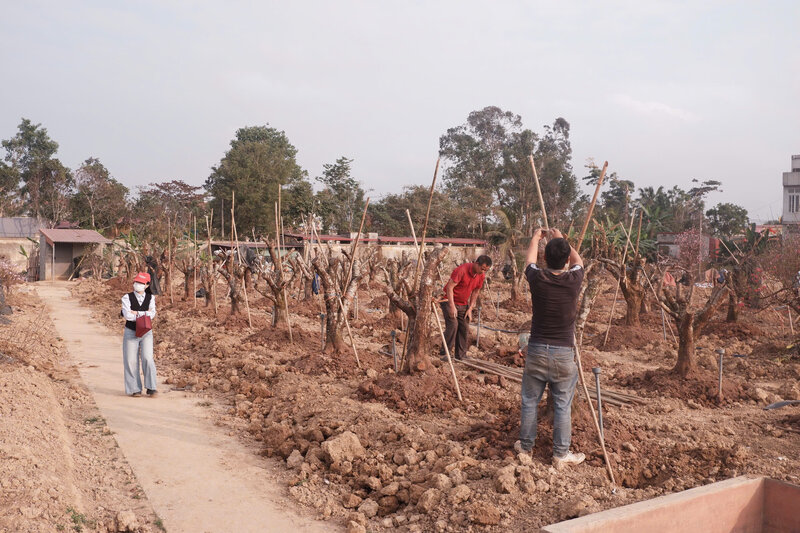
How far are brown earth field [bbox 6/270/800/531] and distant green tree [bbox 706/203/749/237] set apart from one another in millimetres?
28074

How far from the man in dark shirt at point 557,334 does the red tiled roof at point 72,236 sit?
25808mm

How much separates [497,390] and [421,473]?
260 cm

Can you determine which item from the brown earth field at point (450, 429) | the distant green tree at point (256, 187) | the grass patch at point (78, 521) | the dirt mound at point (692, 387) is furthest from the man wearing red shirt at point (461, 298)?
the distant green tree at point (256, 187)

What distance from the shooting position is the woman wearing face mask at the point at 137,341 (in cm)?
699

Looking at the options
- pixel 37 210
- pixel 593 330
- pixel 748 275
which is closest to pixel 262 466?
pixel 593 330

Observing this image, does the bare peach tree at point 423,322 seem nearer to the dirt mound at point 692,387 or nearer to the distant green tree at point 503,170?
the dirt mound at point 692,387

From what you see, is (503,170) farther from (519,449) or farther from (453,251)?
(519,449)

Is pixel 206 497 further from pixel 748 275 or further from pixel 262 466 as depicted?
pixel 748 275

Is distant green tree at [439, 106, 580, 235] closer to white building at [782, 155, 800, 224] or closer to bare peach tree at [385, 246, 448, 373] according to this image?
white building at [782, 155, 800, 224]

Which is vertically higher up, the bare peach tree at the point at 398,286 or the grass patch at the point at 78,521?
the bare peach tree at the point at 398,286

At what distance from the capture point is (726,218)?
119ft

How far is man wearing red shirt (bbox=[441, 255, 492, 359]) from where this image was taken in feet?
26.5

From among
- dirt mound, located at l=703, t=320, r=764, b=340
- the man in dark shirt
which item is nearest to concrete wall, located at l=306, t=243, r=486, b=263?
dirt mound, located at l=703, t=320, r=764, b=340

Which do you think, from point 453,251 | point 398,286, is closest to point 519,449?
point 398,286
